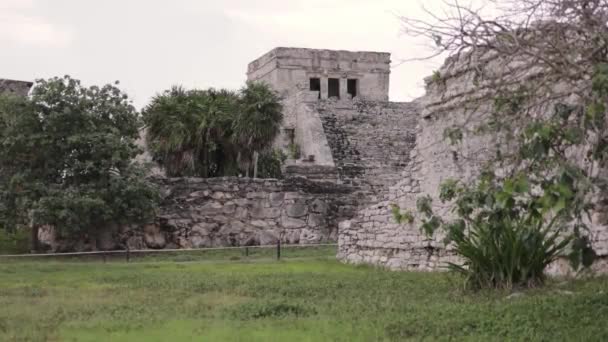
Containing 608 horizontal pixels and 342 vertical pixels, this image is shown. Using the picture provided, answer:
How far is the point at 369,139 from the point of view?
25.9 m

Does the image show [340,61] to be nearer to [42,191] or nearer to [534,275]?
[42,191]

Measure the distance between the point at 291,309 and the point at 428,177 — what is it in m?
5.55

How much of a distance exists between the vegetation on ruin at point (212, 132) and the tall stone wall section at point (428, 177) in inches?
Answer: 338

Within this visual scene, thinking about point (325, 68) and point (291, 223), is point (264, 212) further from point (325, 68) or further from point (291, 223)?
point (325, 68)

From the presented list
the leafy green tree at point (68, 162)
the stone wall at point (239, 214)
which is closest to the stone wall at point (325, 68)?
the stone wall at point (239, 214)

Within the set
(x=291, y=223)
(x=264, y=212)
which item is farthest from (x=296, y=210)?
(x=264, y=212)

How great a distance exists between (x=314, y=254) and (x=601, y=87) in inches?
488

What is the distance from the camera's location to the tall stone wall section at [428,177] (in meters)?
12.2

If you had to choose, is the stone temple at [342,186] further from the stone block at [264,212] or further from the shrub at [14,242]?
the shrub at [14,242]

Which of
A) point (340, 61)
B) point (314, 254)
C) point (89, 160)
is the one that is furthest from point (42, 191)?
point (340, 61)

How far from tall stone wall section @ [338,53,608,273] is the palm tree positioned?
841 cm

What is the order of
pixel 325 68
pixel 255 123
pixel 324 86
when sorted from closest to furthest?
pixel 255 123, pixel 324 86, pixel 325 68

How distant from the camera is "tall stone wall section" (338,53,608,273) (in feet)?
39.9

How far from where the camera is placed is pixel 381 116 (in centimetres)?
2738
